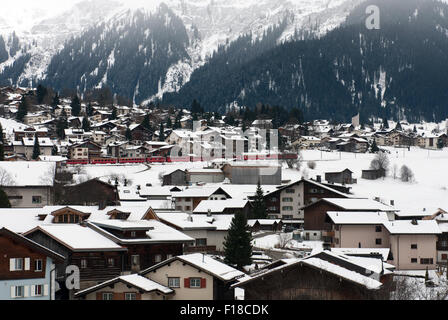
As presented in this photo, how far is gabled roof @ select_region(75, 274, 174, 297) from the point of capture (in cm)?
2442

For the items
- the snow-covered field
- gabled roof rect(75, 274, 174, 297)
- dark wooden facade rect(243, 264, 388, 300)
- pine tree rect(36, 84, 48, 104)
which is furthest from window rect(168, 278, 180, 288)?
pine tree rect(36, 84, 48, 104)

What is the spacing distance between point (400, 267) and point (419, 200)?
31.3 meters

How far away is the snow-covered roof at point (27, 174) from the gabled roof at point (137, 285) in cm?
3340

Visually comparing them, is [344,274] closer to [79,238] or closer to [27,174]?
[79,238]

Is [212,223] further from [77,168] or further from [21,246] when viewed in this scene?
[77,168]

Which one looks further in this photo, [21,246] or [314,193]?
[314,193]

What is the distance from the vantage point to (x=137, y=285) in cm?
2442

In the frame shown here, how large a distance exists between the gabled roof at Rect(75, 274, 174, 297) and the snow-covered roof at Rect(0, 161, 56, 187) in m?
33.4

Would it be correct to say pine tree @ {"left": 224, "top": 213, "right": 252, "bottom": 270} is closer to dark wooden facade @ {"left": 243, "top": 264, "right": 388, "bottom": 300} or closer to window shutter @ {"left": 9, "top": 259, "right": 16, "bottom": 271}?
dark wooden facade @ {"left": 243, "top": 264, "right": 388, "bottom": 300}

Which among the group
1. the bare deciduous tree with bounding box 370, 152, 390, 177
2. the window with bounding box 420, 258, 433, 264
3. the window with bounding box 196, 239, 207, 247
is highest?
the bare deciduous tree with bounding box 370, 152, 390, 177

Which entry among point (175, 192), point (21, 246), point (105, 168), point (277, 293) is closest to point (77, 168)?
point (105, 168)

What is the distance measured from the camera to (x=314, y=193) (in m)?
62.5

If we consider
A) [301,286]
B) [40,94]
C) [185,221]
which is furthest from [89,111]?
[301,286]
